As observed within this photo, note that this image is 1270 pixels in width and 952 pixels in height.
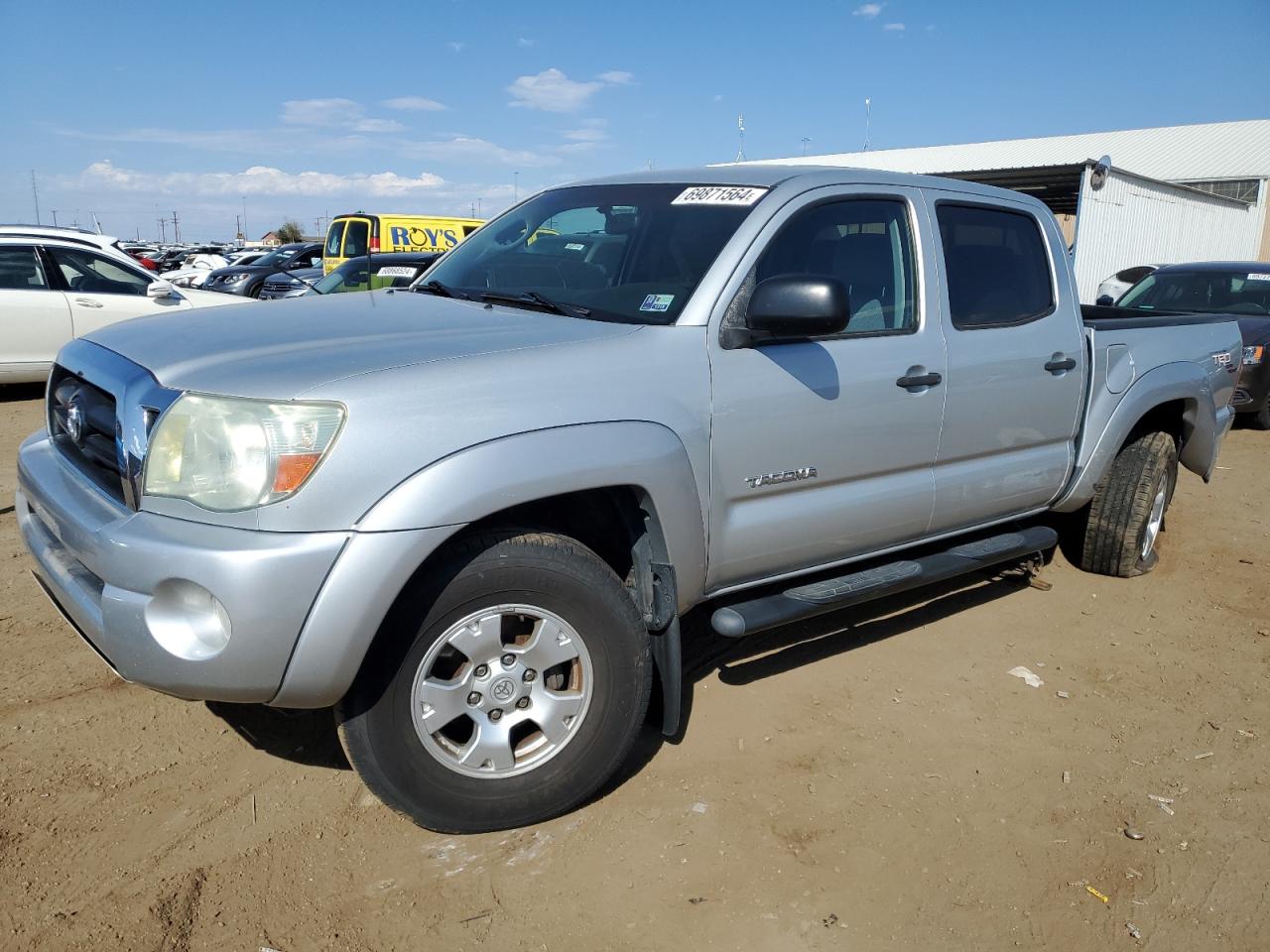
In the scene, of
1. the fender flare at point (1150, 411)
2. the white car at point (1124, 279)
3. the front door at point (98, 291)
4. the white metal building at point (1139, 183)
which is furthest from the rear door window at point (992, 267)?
the white metal building at point (1139, 183)

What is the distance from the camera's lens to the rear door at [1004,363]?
12.3ft

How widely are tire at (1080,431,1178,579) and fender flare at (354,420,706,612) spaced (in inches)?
109

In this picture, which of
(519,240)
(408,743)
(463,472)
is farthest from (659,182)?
(408,743)

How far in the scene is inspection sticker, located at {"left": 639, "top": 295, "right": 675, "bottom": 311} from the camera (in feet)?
10.1

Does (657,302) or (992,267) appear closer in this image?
(657,302)

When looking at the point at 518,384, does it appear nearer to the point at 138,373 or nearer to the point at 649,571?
the point at 649,571

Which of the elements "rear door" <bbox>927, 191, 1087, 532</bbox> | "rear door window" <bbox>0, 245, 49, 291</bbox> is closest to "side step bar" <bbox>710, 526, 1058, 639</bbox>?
"rear door" <bbox>927, 191, 1087, 532</bbox>

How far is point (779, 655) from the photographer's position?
405cm

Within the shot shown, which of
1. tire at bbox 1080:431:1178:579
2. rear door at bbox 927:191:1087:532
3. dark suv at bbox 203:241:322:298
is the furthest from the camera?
dark suv at bbox 203:241:322:298

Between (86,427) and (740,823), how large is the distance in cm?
220

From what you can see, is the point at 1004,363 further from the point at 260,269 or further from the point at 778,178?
the point at 260,269

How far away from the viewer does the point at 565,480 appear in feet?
8.60

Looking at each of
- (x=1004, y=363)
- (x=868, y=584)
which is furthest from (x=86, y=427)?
(x=1004, y=363)

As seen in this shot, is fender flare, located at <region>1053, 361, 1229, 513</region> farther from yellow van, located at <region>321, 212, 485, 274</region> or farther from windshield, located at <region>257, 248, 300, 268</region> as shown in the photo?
windshield, located at <region>257, 248, 300, 268</region>
